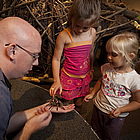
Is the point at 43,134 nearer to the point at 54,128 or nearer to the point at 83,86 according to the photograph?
the point at 54,128

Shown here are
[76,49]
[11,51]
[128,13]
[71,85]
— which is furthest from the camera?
[128,13]

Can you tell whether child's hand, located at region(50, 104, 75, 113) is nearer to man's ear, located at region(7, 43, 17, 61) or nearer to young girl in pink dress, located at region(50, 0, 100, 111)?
young girl in pink dress, located at region(50, 0, 100, 111)

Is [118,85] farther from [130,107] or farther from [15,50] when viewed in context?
[15,50]

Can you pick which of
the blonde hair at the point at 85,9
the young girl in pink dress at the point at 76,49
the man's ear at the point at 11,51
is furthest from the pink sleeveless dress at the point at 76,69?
the man's ear at the point at 11,51

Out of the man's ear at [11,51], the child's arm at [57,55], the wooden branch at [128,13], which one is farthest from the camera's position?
the wooden branch at [128,13]

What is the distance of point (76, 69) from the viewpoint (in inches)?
44.8

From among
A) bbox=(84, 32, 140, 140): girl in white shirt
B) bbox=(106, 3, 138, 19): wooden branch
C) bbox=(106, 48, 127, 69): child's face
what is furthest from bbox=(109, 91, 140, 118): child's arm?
bbox=(106, 3, 138, 19): wooden branch

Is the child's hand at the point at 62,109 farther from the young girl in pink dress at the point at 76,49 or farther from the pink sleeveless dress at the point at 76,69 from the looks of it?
the pink sleeveless dress at the point at 76,69

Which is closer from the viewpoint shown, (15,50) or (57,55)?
(15,50)

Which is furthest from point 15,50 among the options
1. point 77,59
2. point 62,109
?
point 77,59

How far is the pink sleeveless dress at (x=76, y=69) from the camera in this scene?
1.08 meters

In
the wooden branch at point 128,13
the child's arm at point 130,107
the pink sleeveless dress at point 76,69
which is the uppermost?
the wooden branch at point 128,13

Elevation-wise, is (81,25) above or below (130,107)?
above

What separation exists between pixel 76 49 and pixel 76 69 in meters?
0.20
